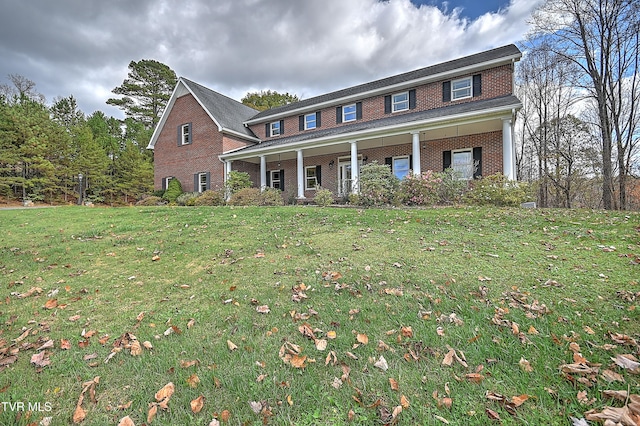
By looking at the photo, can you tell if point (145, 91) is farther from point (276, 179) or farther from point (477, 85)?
point (477, 85)

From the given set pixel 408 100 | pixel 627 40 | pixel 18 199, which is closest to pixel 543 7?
pixel 627 40

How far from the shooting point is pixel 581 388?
6.09ft

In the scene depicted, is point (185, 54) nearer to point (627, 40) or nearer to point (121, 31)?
point (121, 31)

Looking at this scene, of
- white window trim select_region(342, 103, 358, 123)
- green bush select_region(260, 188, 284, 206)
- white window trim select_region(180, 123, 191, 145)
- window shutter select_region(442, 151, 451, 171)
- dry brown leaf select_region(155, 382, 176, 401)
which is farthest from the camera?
white window trim select_region(180, 123, 191, 145)

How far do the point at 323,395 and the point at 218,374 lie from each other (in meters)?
0.83

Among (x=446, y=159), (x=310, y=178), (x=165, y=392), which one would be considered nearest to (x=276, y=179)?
(x=310, y=178)

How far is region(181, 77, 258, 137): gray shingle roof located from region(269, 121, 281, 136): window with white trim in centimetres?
153

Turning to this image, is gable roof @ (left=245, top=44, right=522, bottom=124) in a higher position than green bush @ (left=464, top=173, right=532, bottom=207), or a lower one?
higher

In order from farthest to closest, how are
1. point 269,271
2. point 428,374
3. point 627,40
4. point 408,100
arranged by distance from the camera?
1. point 408,100
2. point 627,40
3. point 269,271
4. point 428,374

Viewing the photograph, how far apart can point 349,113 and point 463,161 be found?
23.2 feet

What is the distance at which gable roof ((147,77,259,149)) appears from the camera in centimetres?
1842

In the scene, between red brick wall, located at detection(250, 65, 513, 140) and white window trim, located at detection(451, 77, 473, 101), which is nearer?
red brick wall, located at detection(250, 65, 513, 140)

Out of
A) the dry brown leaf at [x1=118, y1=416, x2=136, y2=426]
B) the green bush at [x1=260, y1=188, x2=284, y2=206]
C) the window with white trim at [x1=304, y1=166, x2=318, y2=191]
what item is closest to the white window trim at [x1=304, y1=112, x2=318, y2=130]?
the window with white trim at [x1=304, y1=166, x2=318, y2=191]

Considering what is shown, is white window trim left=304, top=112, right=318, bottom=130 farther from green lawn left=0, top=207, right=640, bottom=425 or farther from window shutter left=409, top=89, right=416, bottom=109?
green lawn left=0, top=207, right=640, bottom=425
